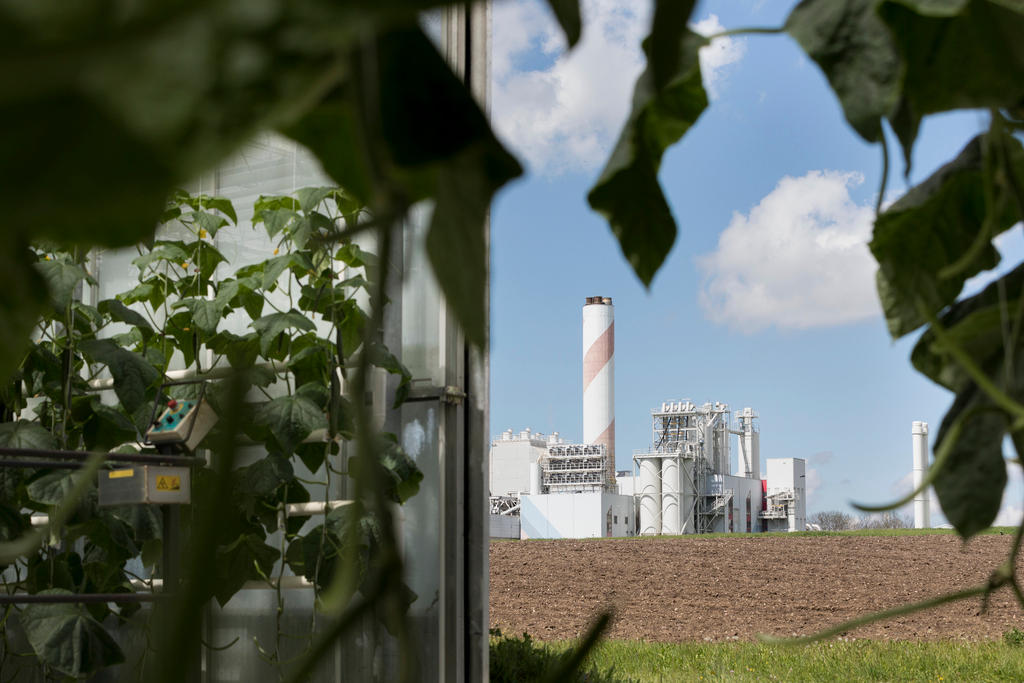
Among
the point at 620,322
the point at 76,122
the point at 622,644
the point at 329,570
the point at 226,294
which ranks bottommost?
the point at 622,644

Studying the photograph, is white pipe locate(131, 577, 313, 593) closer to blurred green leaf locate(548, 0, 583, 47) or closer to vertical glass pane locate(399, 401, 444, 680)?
vertical glass pane locate(399, 401, 444, 680)

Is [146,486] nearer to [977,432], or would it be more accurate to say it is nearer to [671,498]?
[977,432]

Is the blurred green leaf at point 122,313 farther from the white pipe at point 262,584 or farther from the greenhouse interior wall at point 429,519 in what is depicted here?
the white pipe at point 262,584

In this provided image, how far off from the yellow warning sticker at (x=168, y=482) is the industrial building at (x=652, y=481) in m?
13.4

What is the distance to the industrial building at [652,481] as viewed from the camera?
14.9 m

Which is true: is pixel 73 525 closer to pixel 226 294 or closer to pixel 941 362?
pixel 226 294

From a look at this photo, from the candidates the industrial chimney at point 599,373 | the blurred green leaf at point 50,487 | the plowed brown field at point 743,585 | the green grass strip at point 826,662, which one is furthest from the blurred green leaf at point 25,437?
the industrial chimney at point 599,373

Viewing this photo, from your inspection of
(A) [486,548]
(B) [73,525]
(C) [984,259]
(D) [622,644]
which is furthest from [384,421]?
(D) [622,644]

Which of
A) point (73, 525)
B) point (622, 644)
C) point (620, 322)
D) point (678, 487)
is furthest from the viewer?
point (620, 322)

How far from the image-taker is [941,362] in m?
0.19

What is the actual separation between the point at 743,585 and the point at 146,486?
6.73 metres

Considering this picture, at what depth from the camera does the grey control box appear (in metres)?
1.28

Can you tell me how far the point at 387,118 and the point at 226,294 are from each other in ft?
6.47

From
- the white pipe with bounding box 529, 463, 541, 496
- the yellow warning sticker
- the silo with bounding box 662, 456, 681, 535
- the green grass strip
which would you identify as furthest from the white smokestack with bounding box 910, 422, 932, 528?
the yellow warning sticker
